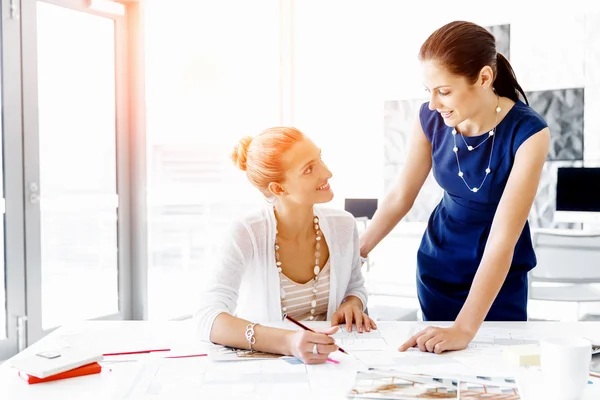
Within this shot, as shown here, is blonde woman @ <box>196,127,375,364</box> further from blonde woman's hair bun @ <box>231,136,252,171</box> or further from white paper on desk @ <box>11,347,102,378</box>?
white paper on desk @ <box>11,347,102,378</box>

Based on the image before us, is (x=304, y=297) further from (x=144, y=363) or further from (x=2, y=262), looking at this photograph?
(x=2, y=262)

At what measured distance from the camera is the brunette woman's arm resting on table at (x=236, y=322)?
1.20 meters

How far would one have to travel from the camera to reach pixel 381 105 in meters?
5.25

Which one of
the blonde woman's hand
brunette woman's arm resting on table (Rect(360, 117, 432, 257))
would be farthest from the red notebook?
brunette woman's arm resting on table (Rect(360, 117, 432, 257))

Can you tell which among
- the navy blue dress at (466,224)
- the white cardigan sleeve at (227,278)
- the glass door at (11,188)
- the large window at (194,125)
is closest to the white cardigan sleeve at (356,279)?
the navy blue dress at (466,224)

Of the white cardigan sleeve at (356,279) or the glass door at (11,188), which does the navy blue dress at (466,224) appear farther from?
the glass door at (11,188)

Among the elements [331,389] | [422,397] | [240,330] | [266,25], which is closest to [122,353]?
[240,330]

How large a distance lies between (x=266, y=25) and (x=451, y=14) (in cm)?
160

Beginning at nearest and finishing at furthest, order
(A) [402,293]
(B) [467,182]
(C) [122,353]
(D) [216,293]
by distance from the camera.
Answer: (C) [122,353] → (D) [216,293] → (B) [467,182] → (A) [402,293]

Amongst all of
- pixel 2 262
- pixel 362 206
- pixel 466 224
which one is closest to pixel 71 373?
pixel 466 224

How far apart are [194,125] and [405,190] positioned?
314 cm

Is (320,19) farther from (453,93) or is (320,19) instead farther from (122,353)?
(122,353)

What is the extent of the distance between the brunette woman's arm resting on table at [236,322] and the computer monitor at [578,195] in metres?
3.44

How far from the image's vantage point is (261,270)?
64.2 inches
